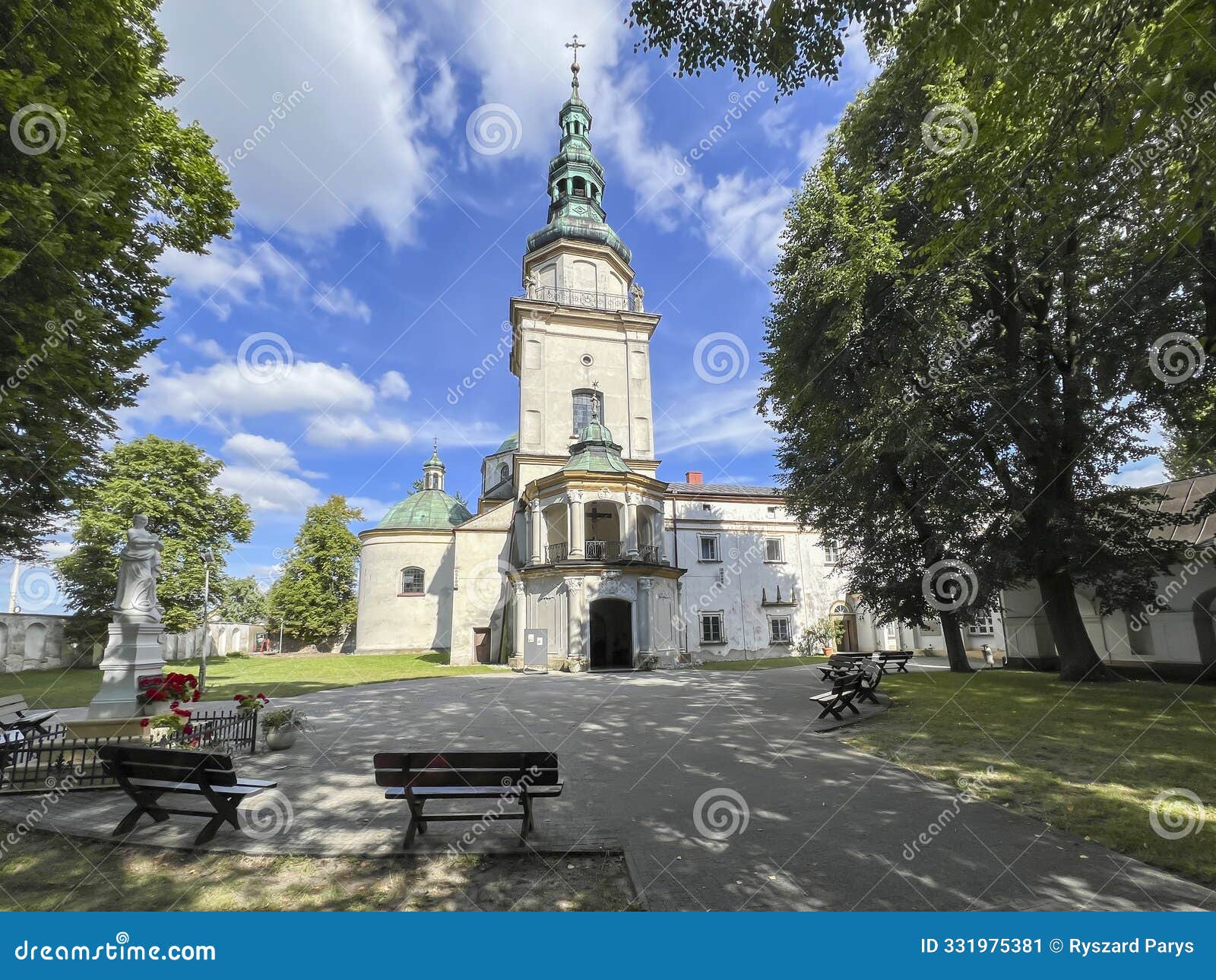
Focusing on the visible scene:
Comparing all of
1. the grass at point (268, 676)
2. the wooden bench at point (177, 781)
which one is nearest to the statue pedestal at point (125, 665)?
the wooden bench at point (177, 781)

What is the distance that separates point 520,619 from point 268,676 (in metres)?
10.5

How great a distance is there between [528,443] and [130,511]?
21.8m

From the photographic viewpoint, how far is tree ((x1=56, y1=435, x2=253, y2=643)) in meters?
30.0

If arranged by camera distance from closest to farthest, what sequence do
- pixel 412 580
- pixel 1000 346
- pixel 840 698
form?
pixel 840 698
pixel 1000 346
pixel 412 580

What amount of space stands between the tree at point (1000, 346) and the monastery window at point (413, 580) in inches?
1075

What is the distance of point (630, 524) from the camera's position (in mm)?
25812

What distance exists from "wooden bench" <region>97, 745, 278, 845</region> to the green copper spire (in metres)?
32.5

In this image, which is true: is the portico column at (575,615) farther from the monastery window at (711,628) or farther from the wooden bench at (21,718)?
the wooden bench at (21,718)

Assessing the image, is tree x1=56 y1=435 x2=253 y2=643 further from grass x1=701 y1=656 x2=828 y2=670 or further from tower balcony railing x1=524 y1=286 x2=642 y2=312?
grass x1=701 y1=656 x2=828 y2=670

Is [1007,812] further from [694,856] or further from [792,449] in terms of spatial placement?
[792,449]

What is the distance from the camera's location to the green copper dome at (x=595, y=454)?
2644cm

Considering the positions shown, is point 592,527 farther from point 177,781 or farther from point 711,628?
point 177,781

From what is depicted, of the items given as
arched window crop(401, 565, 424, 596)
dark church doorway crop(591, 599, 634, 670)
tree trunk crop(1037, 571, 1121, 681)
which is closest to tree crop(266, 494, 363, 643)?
arched window crop(401, 565, 424, 596)

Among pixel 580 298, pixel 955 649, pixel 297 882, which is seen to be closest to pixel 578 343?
pixel 580 298
